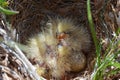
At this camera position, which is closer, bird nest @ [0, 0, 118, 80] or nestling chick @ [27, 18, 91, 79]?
bird nest @ [0, 0, 118, 80]

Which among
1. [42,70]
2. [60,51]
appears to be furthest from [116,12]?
[42,70]

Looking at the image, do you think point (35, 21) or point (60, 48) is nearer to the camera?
point (60, 48)

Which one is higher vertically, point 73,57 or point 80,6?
point 80,6

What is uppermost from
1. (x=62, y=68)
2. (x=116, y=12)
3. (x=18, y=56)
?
(x=116, y=12)

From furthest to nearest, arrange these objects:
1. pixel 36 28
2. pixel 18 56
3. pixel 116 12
Result: pixel 36 28 → pixel 116 12 → pixel 18 56

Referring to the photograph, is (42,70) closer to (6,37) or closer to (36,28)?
(6,37)

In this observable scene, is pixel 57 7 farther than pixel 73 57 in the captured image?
Yes

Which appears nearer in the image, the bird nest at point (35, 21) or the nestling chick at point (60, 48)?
the bird nest at point (35, 21)

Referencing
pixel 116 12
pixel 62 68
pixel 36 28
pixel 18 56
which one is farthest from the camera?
pixel 36 28
